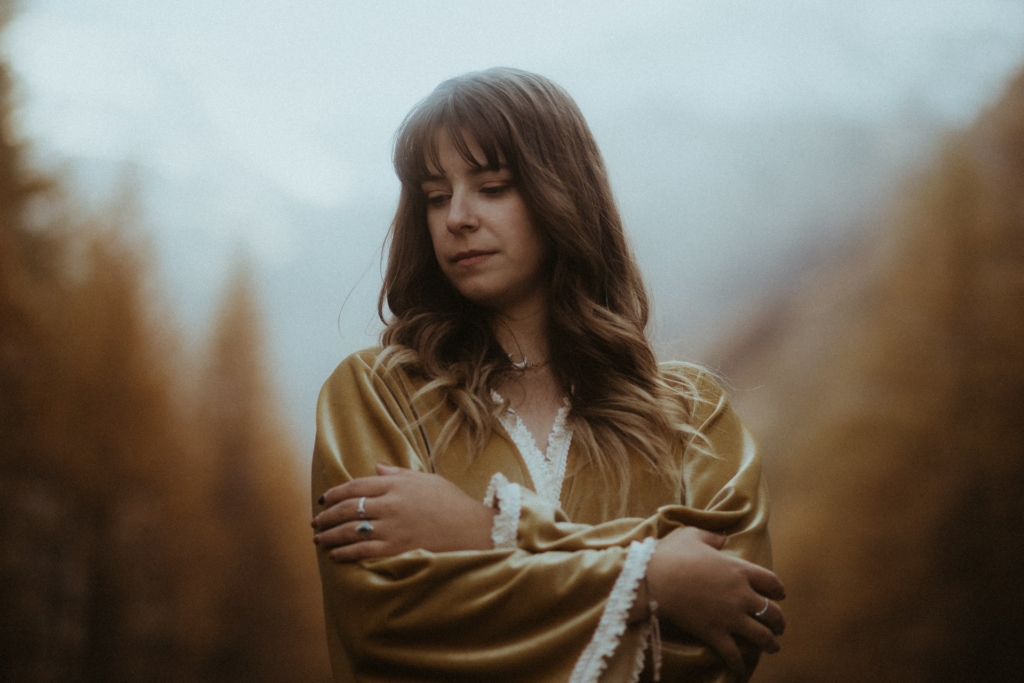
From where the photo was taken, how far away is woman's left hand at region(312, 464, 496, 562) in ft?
3.95

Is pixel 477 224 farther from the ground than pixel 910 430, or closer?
farther from the ground

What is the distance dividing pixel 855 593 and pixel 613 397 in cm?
222

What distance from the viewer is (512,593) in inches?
45.1

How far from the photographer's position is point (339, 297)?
12.3ft

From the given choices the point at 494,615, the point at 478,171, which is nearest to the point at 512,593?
the point at 494,615

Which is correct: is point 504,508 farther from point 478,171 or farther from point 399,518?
point 478,171

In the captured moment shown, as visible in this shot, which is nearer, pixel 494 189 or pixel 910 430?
pixel 494 189

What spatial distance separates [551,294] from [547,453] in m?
0.31

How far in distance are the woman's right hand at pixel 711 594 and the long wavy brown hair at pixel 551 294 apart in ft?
0.77

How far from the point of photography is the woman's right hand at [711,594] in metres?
1.18

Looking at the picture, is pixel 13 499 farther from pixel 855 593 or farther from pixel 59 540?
pixel 855 593

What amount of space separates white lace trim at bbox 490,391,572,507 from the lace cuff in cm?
12

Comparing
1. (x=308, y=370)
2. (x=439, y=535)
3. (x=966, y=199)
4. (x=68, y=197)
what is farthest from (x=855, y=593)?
(x=68, y=197)

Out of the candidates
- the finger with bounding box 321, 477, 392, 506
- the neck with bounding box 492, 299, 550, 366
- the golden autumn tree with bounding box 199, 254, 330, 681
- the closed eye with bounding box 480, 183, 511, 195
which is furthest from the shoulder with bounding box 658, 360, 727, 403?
the golden autumn tree with bounding box 199, 254, 330, 681
